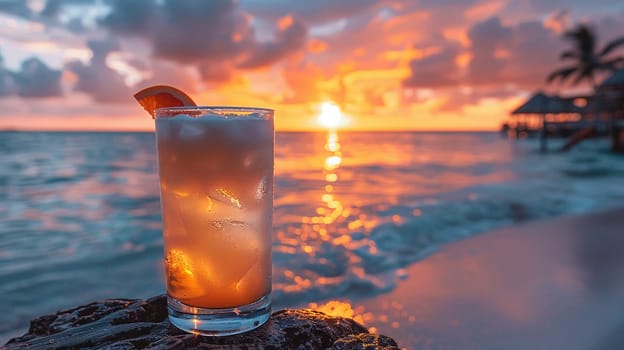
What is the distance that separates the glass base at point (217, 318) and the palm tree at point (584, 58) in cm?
3586

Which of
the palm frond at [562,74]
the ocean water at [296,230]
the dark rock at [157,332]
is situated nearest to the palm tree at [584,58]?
the palm frond at [562,74]

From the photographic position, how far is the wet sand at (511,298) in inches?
90.3

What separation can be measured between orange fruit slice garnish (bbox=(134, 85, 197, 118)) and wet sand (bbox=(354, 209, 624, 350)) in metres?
1.72

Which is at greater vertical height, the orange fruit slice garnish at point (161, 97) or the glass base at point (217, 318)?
the orange fruit slice garnish at point (161, 97)

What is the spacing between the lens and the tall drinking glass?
1.16m

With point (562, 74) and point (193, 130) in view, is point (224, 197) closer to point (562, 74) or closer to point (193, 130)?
point (193, 130)

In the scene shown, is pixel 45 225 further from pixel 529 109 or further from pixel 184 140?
pixel 529 109

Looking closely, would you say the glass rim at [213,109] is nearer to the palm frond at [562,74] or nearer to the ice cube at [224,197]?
the ice cube at [224,197]

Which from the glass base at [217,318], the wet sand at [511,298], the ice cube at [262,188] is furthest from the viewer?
the wet sand at [511,298]

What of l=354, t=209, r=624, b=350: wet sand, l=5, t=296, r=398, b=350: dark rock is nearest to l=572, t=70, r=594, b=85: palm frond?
l=354, t=209, r=624, b=350: wet sand

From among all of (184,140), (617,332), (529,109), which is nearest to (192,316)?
(184,140)

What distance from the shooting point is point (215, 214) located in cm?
119

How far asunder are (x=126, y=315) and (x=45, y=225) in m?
5.42

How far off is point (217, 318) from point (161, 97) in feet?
2.31
